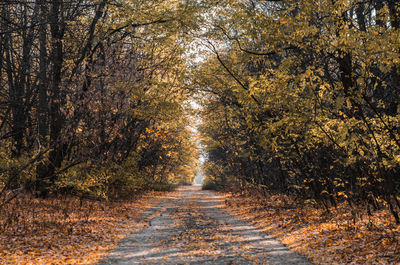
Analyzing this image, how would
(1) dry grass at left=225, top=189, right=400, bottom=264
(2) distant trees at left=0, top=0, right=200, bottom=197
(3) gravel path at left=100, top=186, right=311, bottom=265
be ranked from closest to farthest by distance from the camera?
(1) dry grass at left=225, top=189, right=400, bottom=264 < (3) gravel path at left=100, top=186, right=311, bottom=265 < (2) distant trees at left=0, top=0, right=200, bottom=197

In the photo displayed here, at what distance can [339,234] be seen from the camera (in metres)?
8.46

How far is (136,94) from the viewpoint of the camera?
15.5m

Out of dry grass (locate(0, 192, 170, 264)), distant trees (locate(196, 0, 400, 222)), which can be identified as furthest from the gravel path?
distant trees (locate(196, 0, 400, 222))

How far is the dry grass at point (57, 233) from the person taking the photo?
707 cm

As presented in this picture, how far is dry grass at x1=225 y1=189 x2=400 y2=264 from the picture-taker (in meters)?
6.72

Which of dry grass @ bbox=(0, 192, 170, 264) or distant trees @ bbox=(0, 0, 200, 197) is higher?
distant trees @ bbox=(0, 0, 200, 197)

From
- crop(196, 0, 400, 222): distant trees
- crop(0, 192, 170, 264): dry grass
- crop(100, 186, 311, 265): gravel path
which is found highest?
crop(196, 0, 400, 222): distant trees

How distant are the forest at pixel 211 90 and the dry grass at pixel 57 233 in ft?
0.56

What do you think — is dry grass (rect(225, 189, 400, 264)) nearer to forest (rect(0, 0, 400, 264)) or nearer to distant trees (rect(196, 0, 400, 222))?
forest (rect(0, 0, 400, 264))

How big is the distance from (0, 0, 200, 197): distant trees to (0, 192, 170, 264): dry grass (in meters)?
0.98

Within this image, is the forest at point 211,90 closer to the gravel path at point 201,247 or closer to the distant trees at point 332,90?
the distant trees at point 332,90

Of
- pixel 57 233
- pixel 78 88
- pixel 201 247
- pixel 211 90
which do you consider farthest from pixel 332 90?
pixel 211 90

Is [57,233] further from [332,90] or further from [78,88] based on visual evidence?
[332,90]

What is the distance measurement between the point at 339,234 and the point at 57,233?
7.92 m
